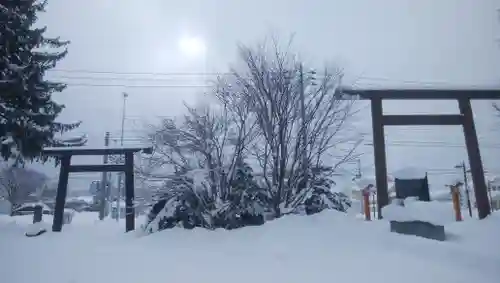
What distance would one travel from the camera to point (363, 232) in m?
6.51

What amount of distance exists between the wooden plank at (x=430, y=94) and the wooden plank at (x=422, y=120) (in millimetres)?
583

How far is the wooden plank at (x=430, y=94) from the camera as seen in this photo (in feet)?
31.7

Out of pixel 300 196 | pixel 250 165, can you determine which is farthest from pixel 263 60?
pixel 300 196

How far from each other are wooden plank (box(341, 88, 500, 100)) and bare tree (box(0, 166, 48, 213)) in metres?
26.1

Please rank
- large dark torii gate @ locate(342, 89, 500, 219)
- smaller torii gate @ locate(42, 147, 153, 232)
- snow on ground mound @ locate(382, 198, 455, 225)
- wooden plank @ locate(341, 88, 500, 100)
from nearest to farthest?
1. snow on ground mound @ locate(382, 198, 455, 225)
2. large dark torii gate @ locate(342, 89, 500, 219)
3. wooden plank @ locate(341, 88, 500, 100)
4. smaller torii gate @ locate(42, 147, 153, 232)

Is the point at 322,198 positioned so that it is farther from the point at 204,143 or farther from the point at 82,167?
the point at 82,167

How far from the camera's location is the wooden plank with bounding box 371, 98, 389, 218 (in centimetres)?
885

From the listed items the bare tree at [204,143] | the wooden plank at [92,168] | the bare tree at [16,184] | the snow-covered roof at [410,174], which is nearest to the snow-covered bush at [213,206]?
the bare tree at [204,143]

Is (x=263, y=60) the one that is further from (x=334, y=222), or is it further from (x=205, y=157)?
(x=334, y=222)

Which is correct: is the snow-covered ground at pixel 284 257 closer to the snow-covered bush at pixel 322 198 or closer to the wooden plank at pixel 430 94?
the snow-covered bush at pixel 322 198

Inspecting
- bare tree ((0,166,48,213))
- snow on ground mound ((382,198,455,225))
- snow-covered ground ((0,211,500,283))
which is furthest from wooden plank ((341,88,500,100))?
bare tree ((0,166,48,213))

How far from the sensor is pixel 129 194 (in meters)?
12.0

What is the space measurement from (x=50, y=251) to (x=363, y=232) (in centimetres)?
690

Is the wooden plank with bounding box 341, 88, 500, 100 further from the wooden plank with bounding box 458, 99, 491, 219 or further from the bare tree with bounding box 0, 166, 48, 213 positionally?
the bare tree with bounding box 0, 166, 48, 213
